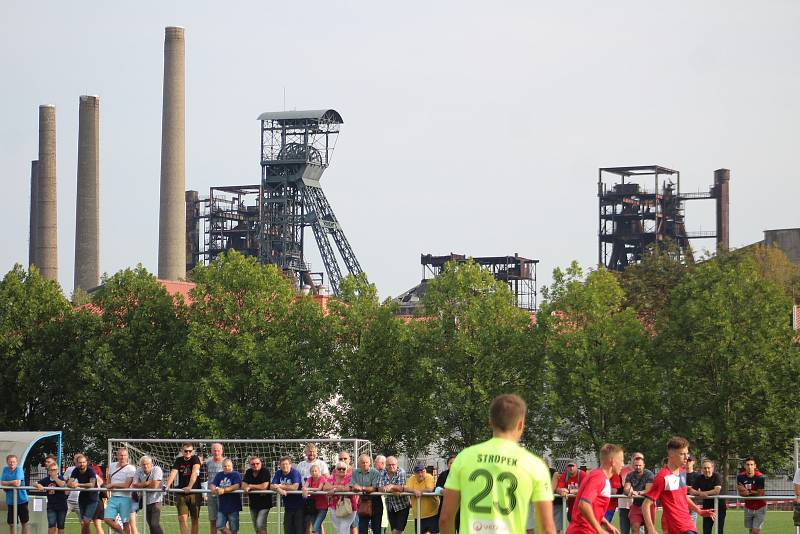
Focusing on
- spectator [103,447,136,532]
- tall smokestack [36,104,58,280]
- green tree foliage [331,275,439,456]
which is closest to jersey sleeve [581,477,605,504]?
spectator [103,447,136,532]

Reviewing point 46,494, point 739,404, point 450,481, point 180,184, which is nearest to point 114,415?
point 739,404

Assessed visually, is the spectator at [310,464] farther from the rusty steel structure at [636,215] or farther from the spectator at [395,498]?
the rusty steel structure at [636,215]

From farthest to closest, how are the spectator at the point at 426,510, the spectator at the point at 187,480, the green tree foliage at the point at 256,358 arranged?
the green tree foliage at the point at 256,358 < the spectator at the point at 187,480 < the spectator at the point at 426,510

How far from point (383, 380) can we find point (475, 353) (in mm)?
3675

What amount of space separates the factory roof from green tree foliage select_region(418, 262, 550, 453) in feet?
154

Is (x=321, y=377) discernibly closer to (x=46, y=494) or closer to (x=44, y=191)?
(x=46, y=494)

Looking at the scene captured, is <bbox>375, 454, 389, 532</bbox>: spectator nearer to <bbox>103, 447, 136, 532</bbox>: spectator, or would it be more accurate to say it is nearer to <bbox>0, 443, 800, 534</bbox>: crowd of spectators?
<bbox>0, 443, 800, 534</bbox>: crowd of spectators

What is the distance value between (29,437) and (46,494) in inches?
346

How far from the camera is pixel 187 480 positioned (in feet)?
71.5

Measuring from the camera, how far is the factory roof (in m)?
97.8

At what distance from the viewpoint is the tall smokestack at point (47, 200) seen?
268ft

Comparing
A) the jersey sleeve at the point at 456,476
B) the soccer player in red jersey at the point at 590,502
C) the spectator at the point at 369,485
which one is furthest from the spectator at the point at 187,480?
the jersey sleeve at the point at 456,476

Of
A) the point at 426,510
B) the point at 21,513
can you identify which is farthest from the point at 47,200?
the point at 426,510

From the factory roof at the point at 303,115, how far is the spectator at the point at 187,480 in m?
76.8
